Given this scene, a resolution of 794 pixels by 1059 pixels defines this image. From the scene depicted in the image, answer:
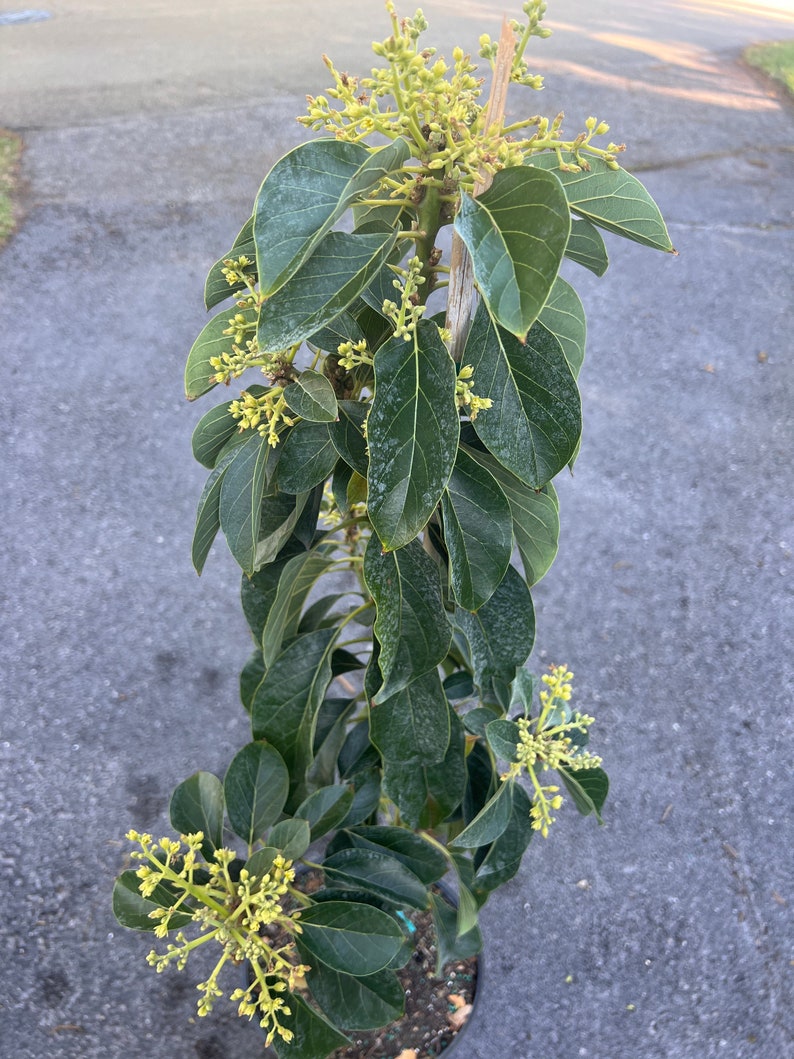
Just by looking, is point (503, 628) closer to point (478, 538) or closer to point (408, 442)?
point (478, 538)

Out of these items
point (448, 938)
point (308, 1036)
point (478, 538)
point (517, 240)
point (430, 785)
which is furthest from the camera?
point (448, 938)

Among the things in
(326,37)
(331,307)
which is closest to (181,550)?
(331,307)

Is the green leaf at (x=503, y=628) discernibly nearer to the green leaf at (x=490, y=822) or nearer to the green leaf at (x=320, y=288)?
the green leaf at (x=490, y=822)

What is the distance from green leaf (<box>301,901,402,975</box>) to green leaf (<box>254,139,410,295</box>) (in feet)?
2.54

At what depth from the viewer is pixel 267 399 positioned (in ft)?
2.79

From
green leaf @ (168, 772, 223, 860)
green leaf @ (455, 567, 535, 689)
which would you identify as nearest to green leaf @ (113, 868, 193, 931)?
green leaf @ (168, 772, 223, 860)

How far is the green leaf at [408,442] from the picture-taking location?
743 millimetres

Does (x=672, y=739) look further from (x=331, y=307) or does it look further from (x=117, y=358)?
(x=117, y=358)

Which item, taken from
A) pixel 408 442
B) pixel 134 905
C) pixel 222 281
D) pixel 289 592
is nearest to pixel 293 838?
pixel 134 905

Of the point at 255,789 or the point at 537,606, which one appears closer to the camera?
the point at 255,789

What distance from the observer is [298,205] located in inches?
25.6

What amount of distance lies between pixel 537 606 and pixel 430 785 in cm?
131

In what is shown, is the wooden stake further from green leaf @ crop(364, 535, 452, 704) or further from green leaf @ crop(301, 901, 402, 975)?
green leaf @ crop(301, 901, 402, 975)

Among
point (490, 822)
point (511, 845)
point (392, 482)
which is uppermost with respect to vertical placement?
point (392, 482)
